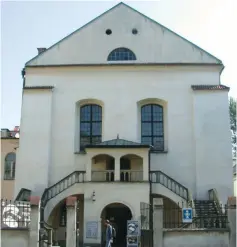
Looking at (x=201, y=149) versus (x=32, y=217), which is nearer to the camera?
(x=32, y=217)

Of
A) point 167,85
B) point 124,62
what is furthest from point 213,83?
point 124,62

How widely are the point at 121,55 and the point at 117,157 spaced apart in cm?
701

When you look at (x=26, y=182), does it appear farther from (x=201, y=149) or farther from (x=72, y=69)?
(x=201, y=149)

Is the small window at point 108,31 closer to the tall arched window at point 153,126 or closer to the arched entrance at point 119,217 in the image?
the tall arched window at point 153,126

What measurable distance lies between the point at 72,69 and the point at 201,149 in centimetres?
882

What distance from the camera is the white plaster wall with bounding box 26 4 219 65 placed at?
26.0 metres

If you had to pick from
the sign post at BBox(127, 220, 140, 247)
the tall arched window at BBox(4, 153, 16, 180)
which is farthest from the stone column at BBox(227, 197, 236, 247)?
the tall arched window at BBox(4, 153, 16, 180)

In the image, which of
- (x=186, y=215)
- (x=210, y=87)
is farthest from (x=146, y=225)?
(x=210, y=87)

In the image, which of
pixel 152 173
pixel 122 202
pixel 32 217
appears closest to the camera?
pixel 32 217

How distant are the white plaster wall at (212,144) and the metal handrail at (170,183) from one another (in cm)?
126

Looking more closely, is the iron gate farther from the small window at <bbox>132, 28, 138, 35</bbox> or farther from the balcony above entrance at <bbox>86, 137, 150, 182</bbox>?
the small window at <bbox>132, 28, 138, 35</bbox>

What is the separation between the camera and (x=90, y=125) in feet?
84.8

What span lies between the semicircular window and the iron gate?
9.58m

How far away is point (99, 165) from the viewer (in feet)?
79.2
